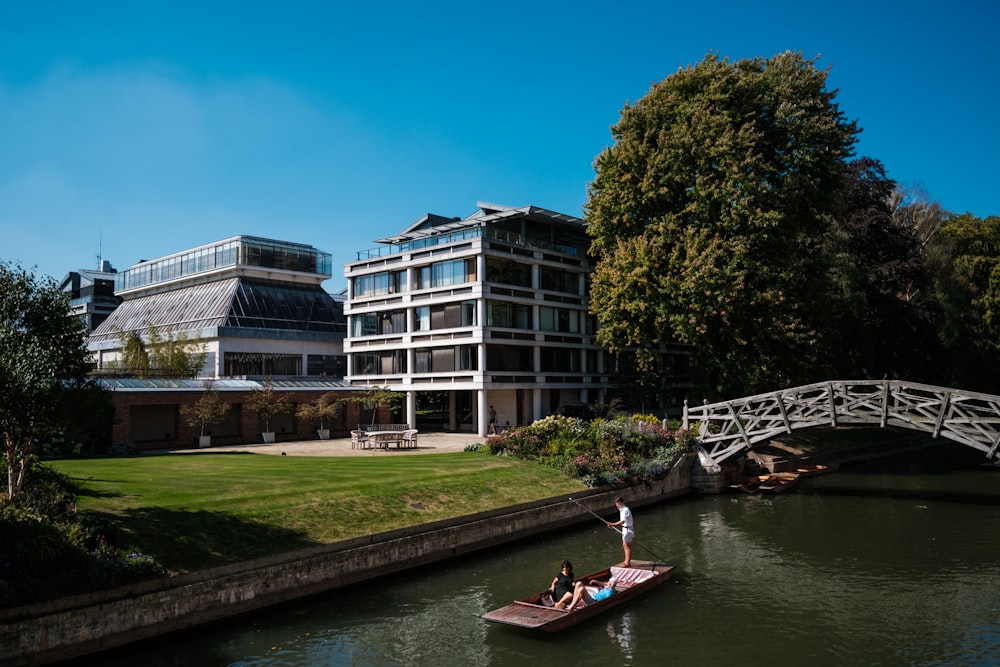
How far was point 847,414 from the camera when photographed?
117 feet

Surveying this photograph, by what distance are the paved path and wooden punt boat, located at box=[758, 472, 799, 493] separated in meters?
16.4

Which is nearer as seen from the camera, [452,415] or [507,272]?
[507,272]

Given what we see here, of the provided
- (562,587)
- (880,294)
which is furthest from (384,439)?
(880,294)

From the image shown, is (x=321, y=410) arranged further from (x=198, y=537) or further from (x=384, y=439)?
(x=198, y=537)

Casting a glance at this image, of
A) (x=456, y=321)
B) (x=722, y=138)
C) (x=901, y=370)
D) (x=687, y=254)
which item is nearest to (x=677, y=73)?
(x=722, y=138)

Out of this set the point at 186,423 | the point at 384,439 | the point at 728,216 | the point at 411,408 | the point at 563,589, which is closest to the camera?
the point at 563,589

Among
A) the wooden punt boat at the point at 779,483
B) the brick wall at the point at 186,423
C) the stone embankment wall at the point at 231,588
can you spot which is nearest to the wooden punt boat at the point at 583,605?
the stone embankment wall at the point at 231,588

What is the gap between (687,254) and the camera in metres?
42.8

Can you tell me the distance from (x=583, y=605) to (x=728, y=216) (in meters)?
30.2

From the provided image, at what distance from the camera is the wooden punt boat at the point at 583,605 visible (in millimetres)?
17328

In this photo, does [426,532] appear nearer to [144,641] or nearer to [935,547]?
[144,641]

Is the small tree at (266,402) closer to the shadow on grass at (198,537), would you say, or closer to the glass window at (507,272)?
the glass window at (507,272)

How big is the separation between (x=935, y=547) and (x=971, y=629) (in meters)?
8.78

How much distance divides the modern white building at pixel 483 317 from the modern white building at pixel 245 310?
5.99 metres
